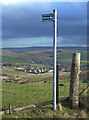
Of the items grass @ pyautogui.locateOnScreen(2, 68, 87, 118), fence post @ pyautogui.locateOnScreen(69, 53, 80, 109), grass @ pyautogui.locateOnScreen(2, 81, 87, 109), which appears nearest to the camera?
grass @ pyautogui.locateOnScreen(2, 68, 87, 118)

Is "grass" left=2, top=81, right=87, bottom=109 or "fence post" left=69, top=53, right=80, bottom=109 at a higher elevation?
"fence post" left=69, top=53, right=80, bottom=109

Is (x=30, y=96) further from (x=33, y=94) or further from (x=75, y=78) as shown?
(x=75, y=78)

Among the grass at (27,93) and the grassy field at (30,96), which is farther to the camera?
the grass at (27,93)

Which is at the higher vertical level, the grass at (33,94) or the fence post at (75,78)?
the fence post at (75,78)

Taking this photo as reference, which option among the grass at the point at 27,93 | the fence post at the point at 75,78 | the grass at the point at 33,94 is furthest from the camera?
the grass at the point at 27,93

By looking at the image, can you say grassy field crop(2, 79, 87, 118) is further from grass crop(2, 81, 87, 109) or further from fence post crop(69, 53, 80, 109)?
fence post crop(69, 53, 80, 109)

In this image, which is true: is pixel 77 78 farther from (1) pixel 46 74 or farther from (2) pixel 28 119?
(1) pixel 46 74

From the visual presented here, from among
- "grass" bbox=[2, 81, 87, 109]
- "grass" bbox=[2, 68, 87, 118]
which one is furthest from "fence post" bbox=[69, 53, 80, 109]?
"grass" bbox=[2, 81, 87, 109]

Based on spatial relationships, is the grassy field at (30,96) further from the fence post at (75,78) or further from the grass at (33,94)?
the fence post at (75,78)

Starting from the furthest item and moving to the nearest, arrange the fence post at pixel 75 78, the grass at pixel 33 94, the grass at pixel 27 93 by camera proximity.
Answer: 1. the grass at pixel 27 93
2. the fence post at pixel 75 78
3. the grass at pixel 33 94

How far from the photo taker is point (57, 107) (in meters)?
9.02

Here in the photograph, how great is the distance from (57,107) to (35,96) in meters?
2.15

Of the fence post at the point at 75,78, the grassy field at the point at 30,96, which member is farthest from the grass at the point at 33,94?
A: the fence post at the point at 75,78

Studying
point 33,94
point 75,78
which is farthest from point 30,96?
point 75,78
